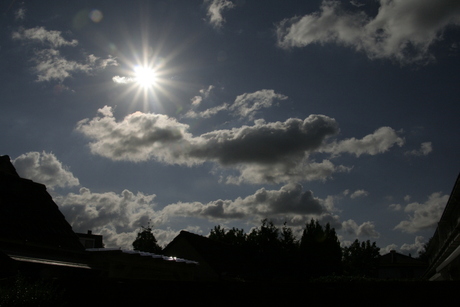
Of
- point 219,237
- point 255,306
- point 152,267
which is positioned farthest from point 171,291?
point 219,237

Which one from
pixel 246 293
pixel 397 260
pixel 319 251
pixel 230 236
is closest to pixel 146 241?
pixel 230 236

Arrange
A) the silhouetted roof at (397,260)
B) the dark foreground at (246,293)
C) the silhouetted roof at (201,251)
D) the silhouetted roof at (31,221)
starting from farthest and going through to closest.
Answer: the silhouetted roof at (397,260)
the silhouetted roof at (201,251)
the silhouetted roof at (31,221)
the dark foreground at (246,293)

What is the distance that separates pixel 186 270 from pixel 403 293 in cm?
1502

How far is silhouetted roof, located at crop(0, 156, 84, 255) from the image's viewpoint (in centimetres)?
1272

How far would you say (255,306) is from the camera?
19.4 feet

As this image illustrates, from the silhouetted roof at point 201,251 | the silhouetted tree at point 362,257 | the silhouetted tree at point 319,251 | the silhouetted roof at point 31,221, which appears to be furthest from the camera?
the silhouetted tree at point 362,257

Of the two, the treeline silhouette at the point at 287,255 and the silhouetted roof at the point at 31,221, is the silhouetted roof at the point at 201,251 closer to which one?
the treeline silhouette at the point at 287,255

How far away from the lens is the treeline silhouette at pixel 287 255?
34.8 meters

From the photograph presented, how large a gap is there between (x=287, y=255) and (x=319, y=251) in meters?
4.16

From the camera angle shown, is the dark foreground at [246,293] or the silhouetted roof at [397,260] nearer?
the dark foreground at [246,293]

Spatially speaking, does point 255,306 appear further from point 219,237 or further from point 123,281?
point 219,237

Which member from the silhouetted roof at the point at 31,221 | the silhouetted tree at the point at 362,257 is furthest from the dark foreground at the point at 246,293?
the silhouetted tree at the point at 362,257

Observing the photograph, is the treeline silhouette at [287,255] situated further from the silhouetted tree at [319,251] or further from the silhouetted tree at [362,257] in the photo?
the silhouetted tree at [362,257]

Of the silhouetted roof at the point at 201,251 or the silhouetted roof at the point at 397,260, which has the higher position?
the silhouetted roof at the point at 201,251
